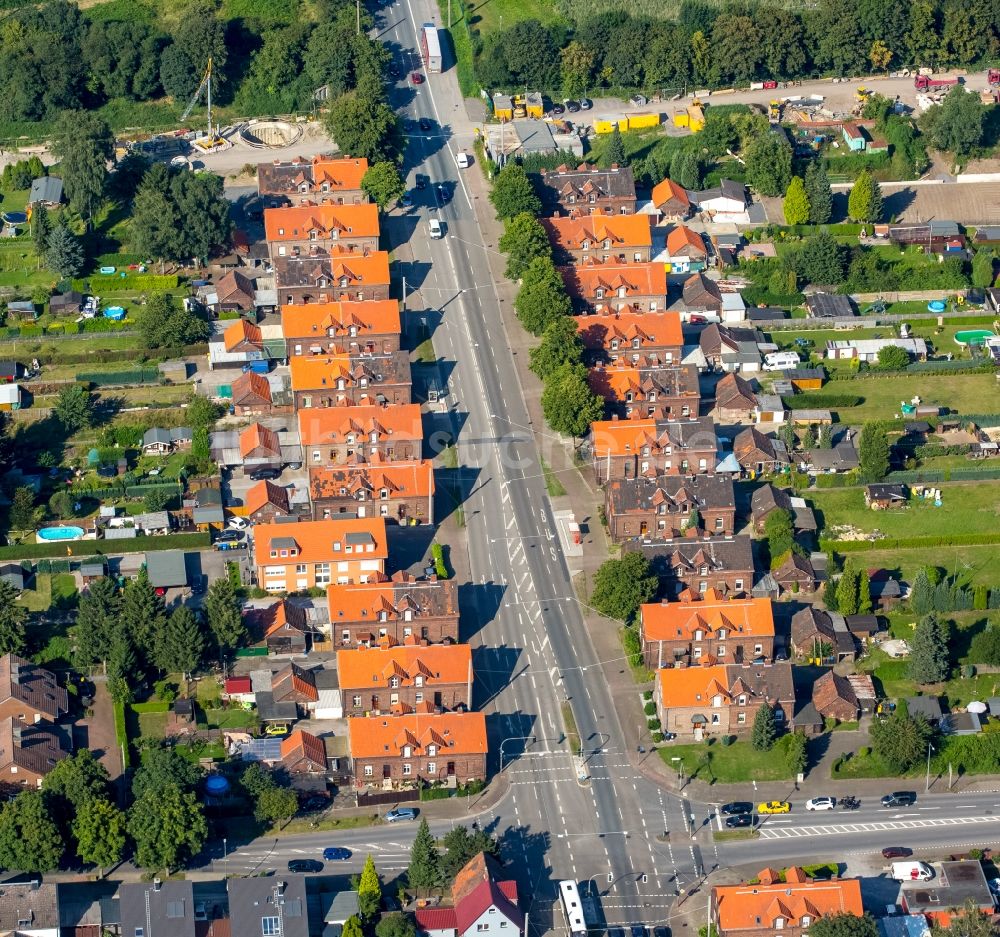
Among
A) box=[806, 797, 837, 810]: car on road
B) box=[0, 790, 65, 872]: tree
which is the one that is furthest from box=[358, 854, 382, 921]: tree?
box=[806, 797, 837, 810]: car on road

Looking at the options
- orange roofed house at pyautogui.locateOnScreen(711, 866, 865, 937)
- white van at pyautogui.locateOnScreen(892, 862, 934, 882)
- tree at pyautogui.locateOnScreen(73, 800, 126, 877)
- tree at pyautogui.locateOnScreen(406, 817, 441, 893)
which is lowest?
white van at pyautogui.locateOnScreen(892, 862, 934, 882)

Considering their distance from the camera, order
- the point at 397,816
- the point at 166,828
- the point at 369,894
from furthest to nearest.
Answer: the point at 397,816, the point at 166,828, the point at 369,894

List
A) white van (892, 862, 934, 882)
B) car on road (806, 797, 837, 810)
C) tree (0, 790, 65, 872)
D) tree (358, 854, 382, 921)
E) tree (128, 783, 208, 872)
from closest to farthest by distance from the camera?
tree (358, 854, 382, 921) → tree (0, 790, 65, 872) → tree (128, 783, 208, 872) → white van (892, 862, 934, 882) → car on road (806, 797, 837, 810)

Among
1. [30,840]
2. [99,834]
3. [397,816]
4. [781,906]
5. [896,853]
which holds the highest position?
[30,840]

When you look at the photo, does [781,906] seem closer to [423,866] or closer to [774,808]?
[774,808]

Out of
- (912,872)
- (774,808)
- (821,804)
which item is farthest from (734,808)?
(912,872)

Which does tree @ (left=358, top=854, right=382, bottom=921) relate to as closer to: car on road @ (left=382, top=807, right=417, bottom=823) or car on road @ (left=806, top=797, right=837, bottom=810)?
car on road @ (left=382, top=807, right=417, bottom=823)

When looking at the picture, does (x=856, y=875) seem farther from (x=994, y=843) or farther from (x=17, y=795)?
(x=17, y=795)
